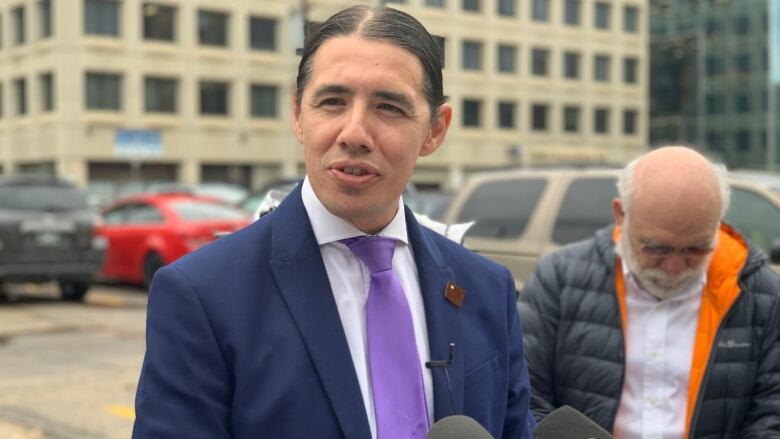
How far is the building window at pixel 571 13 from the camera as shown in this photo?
191ft

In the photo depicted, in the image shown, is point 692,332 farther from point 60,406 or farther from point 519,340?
point 60,406

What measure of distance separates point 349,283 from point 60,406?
6.19m

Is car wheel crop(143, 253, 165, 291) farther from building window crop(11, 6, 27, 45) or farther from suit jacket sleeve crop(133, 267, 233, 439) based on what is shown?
building window crop(11, 6, 27, 45)

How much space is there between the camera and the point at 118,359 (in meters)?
9.51

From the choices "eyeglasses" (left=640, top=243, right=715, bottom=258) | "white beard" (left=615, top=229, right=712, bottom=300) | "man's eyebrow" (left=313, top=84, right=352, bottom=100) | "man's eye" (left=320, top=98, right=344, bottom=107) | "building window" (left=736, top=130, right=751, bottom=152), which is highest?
"building window" (left=736, top=130, right=751, bottom=152)

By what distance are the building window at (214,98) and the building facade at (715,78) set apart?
31561 millimetres

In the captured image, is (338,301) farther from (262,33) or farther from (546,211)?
(262,33)

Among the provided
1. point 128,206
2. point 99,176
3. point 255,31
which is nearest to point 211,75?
point 255,31

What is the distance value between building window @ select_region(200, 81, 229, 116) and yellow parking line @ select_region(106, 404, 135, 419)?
138ft

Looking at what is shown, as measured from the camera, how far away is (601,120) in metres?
62.0

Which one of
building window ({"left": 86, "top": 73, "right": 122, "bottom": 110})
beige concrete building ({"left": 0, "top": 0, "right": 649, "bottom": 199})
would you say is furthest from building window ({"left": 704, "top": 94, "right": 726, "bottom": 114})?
building window ({"left": 86, "top": 73, "right": 122, "bottom": 110})

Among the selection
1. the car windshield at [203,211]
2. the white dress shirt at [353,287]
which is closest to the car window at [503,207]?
the white dress shirt at [353,287]

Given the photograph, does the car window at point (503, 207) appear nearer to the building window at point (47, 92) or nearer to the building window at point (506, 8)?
the building window at point (47, 92)

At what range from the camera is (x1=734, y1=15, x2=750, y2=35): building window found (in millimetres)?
67250
